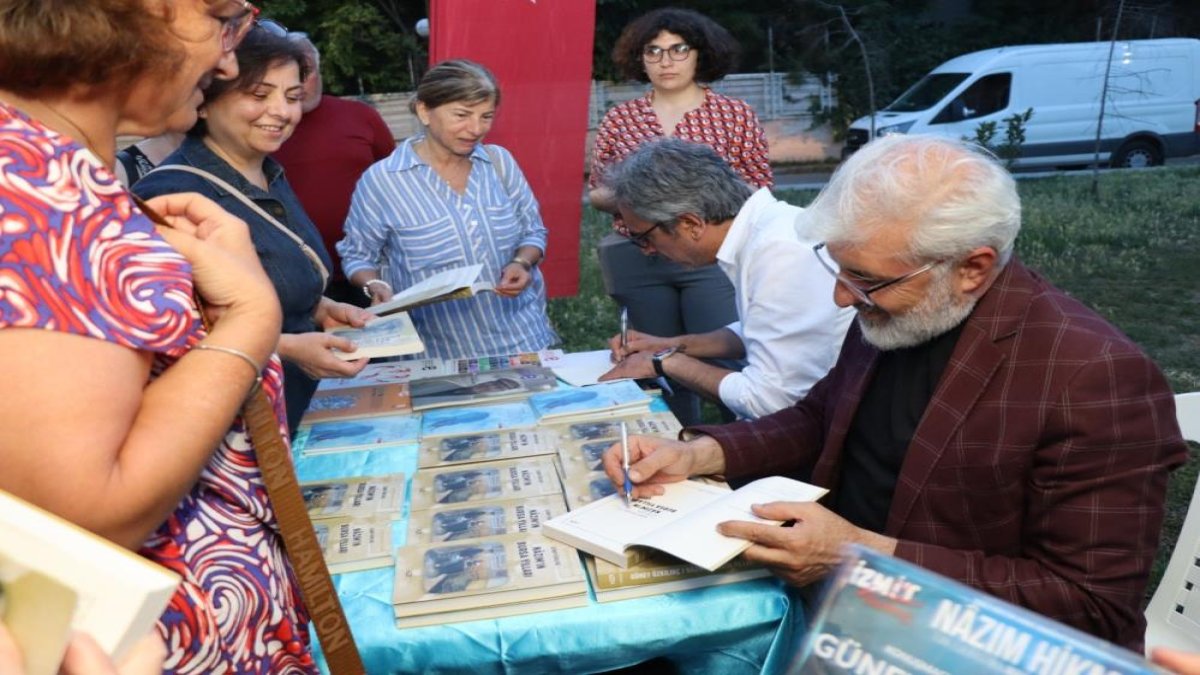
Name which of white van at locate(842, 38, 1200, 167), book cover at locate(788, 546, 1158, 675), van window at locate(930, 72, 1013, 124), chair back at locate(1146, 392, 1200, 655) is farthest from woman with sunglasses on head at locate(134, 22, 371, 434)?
van window at locate(930, 72, 1013, 124)

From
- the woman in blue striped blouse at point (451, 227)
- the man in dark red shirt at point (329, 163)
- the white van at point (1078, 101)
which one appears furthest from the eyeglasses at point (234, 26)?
the white van at point (1078, 101)

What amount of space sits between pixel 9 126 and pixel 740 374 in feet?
6.24

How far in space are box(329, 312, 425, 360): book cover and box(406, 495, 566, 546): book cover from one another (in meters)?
0.59

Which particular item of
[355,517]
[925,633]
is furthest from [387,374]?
[925,633]

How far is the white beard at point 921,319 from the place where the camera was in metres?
1.79

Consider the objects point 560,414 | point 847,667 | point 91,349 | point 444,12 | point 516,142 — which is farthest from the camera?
point 516,142

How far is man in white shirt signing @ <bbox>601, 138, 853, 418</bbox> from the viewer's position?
243 centimetres

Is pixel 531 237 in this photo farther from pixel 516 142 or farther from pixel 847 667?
pixel 847 667

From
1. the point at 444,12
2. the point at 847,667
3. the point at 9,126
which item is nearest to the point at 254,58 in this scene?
the point at 9,126

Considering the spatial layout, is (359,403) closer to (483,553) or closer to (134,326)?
(483,553)

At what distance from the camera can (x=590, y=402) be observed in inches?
96.9

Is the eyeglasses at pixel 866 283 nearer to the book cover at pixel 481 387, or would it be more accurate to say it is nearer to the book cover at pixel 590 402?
the book cover at pixel 590 402

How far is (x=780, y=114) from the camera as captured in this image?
18969 millimetres

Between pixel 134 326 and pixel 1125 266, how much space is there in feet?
25.8
